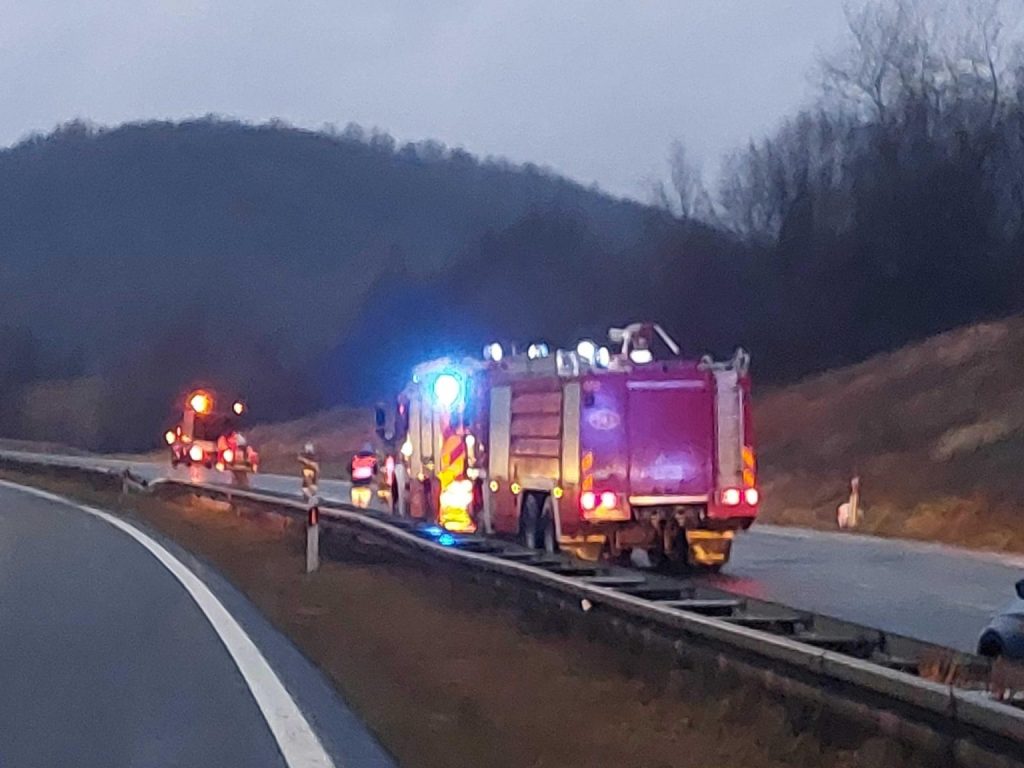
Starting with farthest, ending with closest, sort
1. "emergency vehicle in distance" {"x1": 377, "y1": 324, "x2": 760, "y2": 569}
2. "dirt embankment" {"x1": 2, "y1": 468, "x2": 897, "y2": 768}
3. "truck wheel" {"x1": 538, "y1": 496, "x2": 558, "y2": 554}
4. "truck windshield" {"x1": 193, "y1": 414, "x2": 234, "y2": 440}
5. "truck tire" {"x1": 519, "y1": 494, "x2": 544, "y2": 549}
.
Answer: "truck windshield" {"x1": 193, "y1": 414, "x2": 234, "y2": 440}, "truck tire" {"x1": 519, "y1": 494, "x2": 544, "y2": 549}, "truck wheel" {"x1": 538, "y1": 496, "x2": 558, "y2": 554}, "emergency vehicle in distance" {"x1": 377, "y1": 324, "x2": 760, "y2": 569}, "dirt embankment" {"x1": 2, "y1": 468, "x2": 897, "y2": 768}

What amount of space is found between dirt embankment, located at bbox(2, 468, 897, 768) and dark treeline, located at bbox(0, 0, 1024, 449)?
39895 mm

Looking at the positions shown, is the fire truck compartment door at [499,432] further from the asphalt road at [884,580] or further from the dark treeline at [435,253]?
the dark treeline at [435,253]

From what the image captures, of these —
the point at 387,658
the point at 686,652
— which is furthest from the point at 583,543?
the point at 686,652

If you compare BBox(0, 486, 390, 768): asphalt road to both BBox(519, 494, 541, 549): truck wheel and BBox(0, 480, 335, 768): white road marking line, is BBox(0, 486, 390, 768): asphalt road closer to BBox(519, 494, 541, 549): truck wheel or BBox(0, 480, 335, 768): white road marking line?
BBox(0, 480, 335, 768): white road marking line

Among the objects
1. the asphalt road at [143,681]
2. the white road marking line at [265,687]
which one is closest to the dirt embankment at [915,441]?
the white road marking line at [265,687]

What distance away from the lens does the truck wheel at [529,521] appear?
23.2m

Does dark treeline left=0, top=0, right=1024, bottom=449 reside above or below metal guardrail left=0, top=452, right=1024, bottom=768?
above

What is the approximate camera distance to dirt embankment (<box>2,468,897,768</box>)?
9.02 metres

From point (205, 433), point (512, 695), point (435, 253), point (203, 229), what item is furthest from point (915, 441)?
point (203, 229)

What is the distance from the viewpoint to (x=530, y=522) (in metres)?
23.4

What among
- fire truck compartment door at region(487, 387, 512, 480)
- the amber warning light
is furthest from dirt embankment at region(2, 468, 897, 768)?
the amber warning light

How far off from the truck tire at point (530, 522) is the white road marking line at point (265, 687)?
13.8ft

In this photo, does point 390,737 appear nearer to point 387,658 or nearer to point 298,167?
point 387,658

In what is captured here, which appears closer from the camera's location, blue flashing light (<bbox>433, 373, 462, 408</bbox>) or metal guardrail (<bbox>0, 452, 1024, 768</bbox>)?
metal guardrail (<bbox>0, 452, 1024, 768</bbox>)
